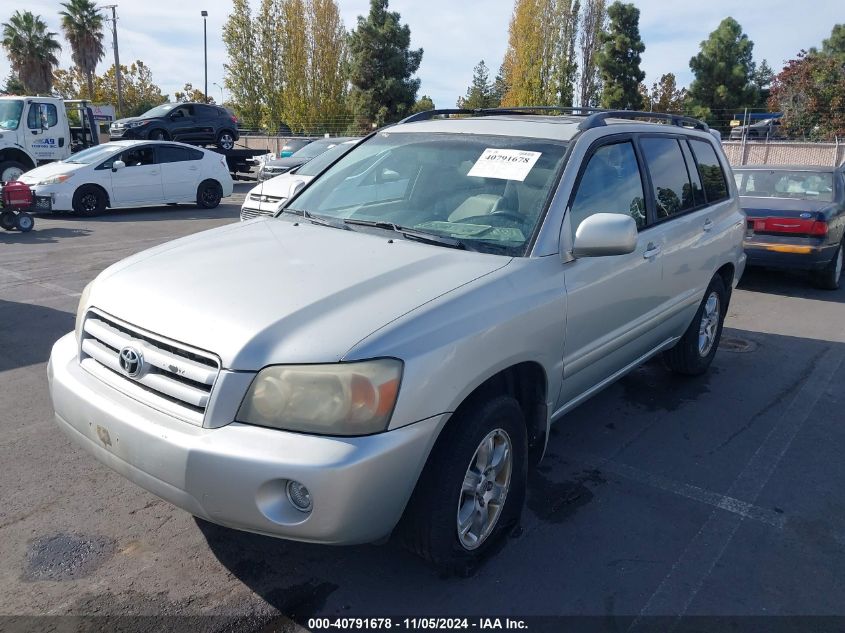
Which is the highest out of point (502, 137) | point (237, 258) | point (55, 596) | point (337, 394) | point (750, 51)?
point (750, 51)

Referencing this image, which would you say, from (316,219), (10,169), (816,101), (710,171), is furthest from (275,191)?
(816,101)

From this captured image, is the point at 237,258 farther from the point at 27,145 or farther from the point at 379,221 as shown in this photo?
the point at 27,145

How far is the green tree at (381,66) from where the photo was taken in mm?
37500

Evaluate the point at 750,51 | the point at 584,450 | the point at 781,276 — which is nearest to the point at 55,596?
the point at 584,450

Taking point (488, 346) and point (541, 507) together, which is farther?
point (541, 507)

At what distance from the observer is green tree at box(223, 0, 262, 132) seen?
40.1 m

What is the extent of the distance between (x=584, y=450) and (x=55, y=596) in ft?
9.28

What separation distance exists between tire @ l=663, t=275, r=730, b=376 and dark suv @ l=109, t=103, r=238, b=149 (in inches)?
784

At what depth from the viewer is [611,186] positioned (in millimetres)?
3832

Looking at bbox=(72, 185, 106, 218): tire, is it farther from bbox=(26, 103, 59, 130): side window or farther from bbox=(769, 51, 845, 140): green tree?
bbox=(769, 51, 845, 140): green tree

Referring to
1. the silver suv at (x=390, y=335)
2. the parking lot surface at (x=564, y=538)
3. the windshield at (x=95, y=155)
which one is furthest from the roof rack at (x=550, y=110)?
the windshield at (x=95, y=155)

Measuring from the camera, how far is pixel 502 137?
378cm

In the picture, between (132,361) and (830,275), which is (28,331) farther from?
(830,275)

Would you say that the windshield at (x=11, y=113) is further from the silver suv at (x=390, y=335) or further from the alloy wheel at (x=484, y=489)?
the alloy wheel at (x=484, y=489)
